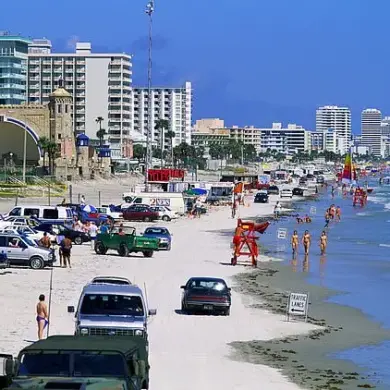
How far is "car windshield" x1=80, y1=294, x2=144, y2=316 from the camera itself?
1894 centimetres

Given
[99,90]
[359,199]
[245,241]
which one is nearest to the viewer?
[245,241]

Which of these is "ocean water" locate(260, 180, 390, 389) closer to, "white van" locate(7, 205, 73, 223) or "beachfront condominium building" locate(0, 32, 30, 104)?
"white van" locate(7, 205, 73, 223)

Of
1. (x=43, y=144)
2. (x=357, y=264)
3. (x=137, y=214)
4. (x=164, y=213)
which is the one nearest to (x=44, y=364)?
(x=357, y=264)

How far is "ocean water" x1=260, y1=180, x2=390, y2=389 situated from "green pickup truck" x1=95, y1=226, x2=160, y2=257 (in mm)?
6463

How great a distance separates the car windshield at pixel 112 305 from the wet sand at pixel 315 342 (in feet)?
11.0

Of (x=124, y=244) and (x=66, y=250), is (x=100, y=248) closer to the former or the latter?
(x=124, y=244)

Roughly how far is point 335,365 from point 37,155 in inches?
3887

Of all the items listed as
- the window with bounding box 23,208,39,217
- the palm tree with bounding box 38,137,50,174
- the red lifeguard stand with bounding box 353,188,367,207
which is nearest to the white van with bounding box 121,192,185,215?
the window with bounding box 23,208,39,217

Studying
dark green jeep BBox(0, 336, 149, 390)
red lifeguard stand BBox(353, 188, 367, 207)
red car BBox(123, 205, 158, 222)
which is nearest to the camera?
dark green jeep BBox(0, 336, 149, 390)

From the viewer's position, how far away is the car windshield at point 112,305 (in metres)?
18.9

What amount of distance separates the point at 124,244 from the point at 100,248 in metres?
1.06

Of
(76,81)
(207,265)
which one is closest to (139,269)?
(207,265)

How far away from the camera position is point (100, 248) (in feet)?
144

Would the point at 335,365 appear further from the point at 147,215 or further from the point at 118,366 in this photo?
the point at 147,215
